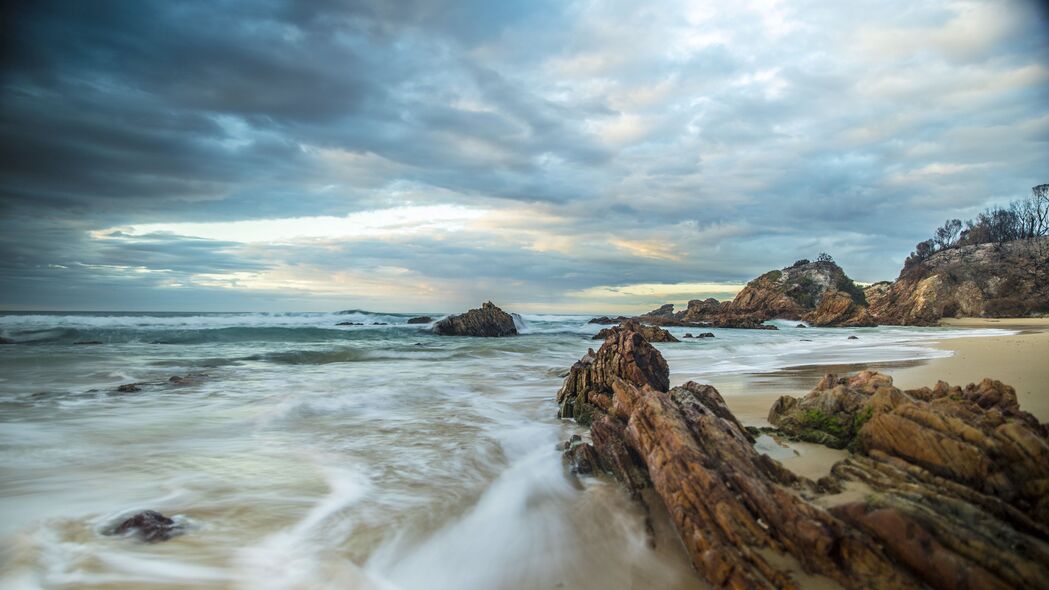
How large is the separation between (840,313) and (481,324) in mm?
38422

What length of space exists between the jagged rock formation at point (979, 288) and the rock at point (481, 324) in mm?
40351

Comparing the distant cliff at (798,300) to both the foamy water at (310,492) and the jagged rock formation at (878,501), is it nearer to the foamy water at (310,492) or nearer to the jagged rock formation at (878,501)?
the foamy water at (310,492)

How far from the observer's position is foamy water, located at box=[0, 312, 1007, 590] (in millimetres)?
4184

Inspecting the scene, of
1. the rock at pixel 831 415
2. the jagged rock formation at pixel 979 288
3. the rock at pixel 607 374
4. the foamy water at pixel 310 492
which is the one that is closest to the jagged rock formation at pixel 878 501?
the foamy water at pixel 310 492

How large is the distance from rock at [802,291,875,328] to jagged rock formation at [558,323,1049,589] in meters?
52.7

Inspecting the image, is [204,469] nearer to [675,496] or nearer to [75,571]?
[75,571]

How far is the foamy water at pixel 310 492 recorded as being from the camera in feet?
13.7

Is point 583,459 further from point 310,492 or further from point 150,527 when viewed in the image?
point 150,527

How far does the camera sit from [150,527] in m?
4.78

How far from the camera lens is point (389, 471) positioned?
666 centimetres

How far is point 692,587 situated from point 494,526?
210 centimetres

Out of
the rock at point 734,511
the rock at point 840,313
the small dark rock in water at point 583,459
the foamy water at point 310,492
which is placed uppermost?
the rock at point 840,313

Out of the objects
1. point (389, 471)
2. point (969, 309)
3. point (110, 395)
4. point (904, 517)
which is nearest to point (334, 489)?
point (389, 471)

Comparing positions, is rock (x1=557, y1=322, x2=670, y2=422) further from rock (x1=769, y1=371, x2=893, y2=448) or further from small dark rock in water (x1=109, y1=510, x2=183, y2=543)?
small dark rock in water (x1=109, y1=510, x2=183, y2=543)
